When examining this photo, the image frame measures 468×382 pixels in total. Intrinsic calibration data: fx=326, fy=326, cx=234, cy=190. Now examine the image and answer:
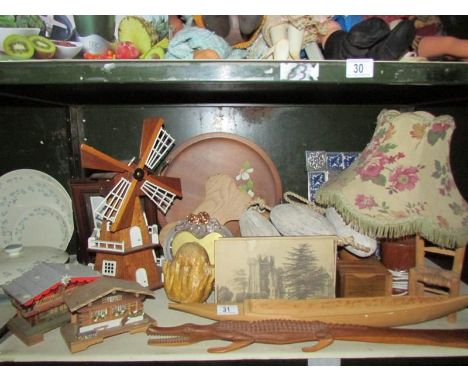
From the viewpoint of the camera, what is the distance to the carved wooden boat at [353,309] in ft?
2.91

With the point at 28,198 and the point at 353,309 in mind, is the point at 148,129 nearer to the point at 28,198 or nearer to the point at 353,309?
the point at 28,198

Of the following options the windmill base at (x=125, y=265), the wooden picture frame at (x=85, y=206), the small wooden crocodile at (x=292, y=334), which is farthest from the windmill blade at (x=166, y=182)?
the small wooden crocodile at (x=292, y=334)

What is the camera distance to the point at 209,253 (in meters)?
1.07

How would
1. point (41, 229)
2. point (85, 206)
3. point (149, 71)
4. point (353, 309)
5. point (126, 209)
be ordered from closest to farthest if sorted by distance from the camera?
point (149, 71) < point (353, 309) < point (126, 209) < point (85, 206) < point (41, 229)

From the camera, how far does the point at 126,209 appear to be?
3.38 feet

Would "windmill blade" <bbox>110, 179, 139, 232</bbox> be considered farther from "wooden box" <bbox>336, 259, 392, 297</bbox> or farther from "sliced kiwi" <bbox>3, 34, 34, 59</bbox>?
"wooden box" <bbox>336, 259, 392, 297</bbox>

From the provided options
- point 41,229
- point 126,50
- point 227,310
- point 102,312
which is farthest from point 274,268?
point 41,229

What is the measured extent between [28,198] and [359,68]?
130 centimetres

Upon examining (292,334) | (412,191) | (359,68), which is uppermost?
(359,68)

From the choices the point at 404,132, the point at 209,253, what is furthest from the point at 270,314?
the point at 404,132

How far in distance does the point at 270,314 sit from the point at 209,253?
288 mm

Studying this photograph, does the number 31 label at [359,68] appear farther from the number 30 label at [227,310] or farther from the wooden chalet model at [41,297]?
the wooden chalet model at [41,297]

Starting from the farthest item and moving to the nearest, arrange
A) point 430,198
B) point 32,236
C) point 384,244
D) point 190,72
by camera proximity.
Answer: point 32,236, point 384,244, point 430,198, point 190,72
